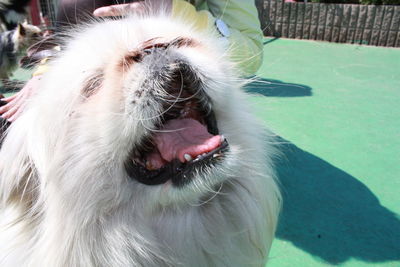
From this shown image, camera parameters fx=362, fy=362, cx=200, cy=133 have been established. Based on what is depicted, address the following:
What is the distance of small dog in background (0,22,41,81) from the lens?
4.27 m

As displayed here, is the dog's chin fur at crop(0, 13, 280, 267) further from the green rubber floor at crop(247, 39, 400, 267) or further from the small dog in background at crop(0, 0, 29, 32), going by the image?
the small dog in background at crop(0, 0, 29, 32)

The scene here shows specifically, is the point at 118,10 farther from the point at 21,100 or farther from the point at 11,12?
the point at 11,12

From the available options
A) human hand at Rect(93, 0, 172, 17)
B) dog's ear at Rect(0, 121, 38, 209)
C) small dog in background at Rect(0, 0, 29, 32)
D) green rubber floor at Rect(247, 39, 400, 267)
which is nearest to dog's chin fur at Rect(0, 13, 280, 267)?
dog's ear at Rect(0, 121, 38, 209)

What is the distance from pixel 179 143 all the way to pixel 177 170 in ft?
0.17

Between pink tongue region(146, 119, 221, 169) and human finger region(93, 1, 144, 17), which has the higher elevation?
human finger region(93, 1, 144, 17)

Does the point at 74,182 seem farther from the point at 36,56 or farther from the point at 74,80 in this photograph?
the point at 36,56

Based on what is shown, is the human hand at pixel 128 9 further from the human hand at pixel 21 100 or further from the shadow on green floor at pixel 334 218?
the shadow on green floor at pixel 334 218

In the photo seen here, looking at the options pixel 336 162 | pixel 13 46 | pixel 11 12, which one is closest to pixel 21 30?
pixel 13 46

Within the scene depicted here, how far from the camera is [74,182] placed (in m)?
0.66

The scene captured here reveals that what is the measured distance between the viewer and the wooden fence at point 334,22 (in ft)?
13.6

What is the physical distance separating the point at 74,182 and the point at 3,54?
430 centimetres

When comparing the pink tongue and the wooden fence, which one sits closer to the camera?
the pink tongue

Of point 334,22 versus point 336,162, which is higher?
point 334,22

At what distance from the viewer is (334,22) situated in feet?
14.3
